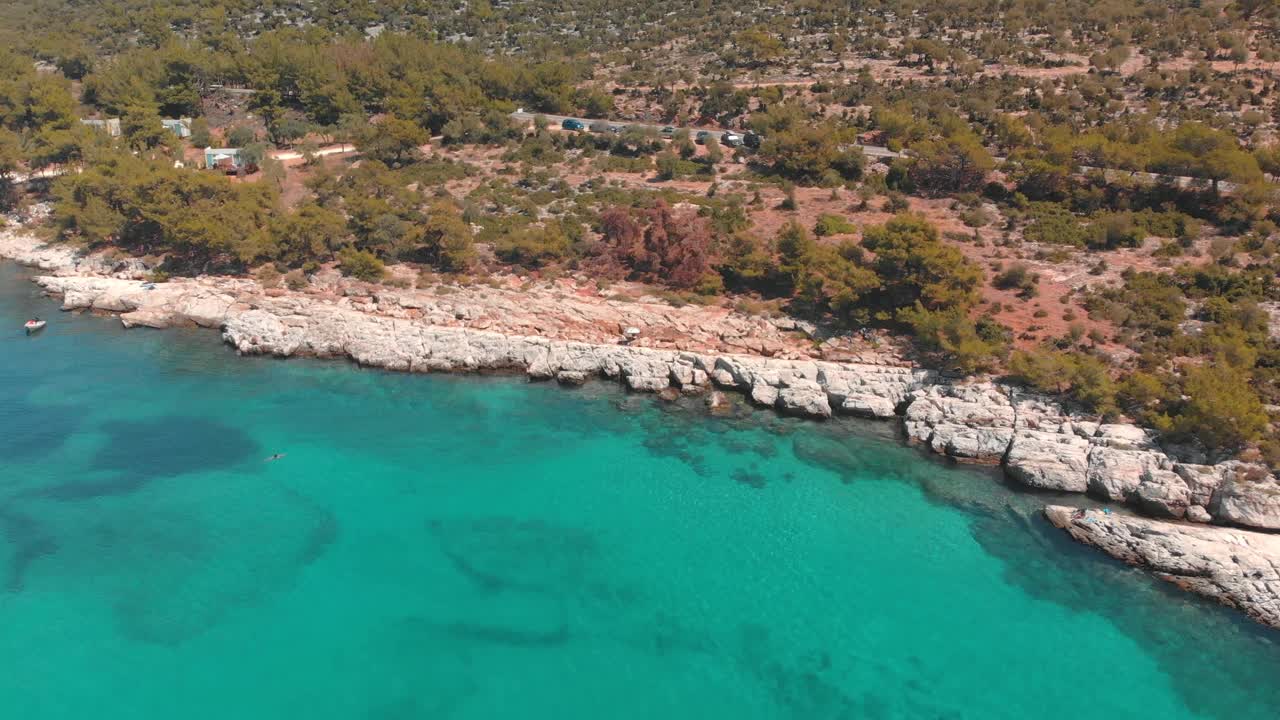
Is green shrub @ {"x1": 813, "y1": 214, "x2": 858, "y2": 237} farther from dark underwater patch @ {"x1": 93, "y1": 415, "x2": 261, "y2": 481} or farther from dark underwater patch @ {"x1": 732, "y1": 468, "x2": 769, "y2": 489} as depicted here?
dark underwater patch @ {"x1": 93, "y1": 415, "x2": 261, "y2": 481}

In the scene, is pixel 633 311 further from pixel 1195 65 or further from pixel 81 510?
pixel 1195 65

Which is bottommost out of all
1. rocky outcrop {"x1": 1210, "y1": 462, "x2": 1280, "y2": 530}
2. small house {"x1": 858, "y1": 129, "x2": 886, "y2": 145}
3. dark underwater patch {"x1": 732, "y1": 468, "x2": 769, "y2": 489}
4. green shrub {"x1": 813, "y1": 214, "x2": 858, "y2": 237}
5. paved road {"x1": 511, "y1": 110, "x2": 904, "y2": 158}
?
dark underwater patch {"x1": 732, "y1": 468, "x2": 769, "y2": 489}

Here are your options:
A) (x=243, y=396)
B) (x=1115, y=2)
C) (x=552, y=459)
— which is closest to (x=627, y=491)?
(x=552, y=459)

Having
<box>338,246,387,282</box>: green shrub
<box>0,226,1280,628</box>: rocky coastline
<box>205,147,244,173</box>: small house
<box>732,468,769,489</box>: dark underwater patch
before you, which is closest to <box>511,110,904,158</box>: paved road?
<box>205,147,244,173</box>: small house

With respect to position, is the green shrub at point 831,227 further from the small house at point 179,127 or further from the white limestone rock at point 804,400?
the small house at point 179,127

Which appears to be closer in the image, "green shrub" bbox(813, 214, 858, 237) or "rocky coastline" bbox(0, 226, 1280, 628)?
"rocky coastline" bbox(0, 226, 1280, 628)
